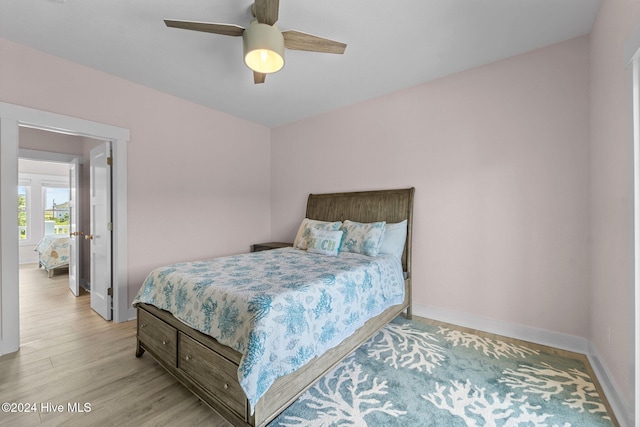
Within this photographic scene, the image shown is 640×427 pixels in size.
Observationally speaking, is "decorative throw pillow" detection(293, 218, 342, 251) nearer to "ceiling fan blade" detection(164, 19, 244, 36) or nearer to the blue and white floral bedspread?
the blue and white floral bedspread

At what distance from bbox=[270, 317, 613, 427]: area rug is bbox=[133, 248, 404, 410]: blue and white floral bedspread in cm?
32

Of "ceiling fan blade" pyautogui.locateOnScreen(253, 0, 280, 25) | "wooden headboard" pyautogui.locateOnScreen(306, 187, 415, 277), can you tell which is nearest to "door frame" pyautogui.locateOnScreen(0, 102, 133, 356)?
"ceiling fan blade" pyautogui.locateOnScreen(253, 0, 280, 25)

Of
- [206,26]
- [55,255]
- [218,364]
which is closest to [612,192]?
[218,364]

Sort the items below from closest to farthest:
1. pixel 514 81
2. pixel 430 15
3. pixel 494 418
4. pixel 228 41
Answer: pixel 494 418
pixel 430 15
pixel 228 41
pixel 514 81

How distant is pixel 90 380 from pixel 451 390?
2.57m

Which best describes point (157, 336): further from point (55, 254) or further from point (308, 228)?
point (55, 254)

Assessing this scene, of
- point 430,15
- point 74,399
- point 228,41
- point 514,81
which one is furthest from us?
point 514,81

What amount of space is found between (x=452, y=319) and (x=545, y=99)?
7.65ft

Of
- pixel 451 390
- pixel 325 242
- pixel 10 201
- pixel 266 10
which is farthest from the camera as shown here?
pixel 325 242

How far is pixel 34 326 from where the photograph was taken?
2.87 metres

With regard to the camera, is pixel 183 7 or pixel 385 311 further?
pixel 385 311

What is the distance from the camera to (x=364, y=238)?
301 centimetres

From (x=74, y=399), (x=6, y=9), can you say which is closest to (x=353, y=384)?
(x=74, y=399)

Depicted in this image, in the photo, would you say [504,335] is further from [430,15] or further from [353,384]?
[430,15]
